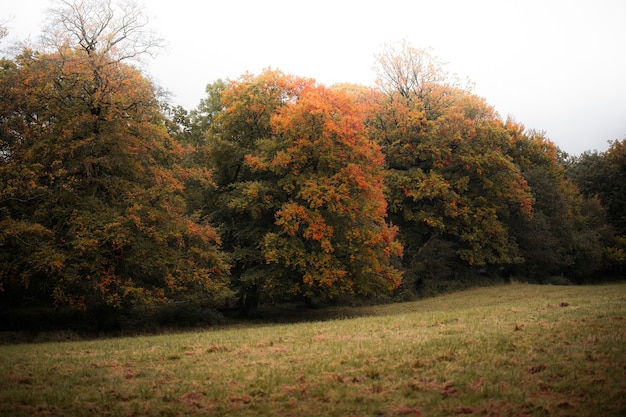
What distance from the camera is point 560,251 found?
49.0 metres

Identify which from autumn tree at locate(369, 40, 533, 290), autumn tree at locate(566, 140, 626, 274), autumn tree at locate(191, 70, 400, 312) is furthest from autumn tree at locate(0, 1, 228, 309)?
autumn tree at locate(566, 140, 626, 274)

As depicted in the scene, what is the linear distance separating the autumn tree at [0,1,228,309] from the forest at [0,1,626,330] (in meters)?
0.08

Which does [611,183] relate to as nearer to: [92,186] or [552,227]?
[552,227]

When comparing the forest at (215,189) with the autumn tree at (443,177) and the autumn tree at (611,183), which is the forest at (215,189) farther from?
the autumn tree at (611,183)

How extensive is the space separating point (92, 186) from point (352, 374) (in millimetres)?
18214

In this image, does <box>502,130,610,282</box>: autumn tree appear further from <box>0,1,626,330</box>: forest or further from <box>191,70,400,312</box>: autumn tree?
<box>191,70,400,312</box>: autumn tree

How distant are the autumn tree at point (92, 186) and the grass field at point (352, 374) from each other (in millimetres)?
6608

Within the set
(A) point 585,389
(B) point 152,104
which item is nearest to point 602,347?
(A) point 585,389

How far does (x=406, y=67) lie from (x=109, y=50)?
89.9 feet

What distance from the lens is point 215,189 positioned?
31219mm

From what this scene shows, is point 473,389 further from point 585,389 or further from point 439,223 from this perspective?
point 439,223

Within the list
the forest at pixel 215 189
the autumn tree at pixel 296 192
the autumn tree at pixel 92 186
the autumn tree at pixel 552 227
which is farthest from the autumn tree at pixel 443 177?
the autumn tree at pixel 92 186

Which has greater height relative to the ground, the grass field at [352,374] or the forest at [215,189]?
the forest at [215,189]

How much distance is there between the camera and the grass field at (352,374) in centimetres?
858
